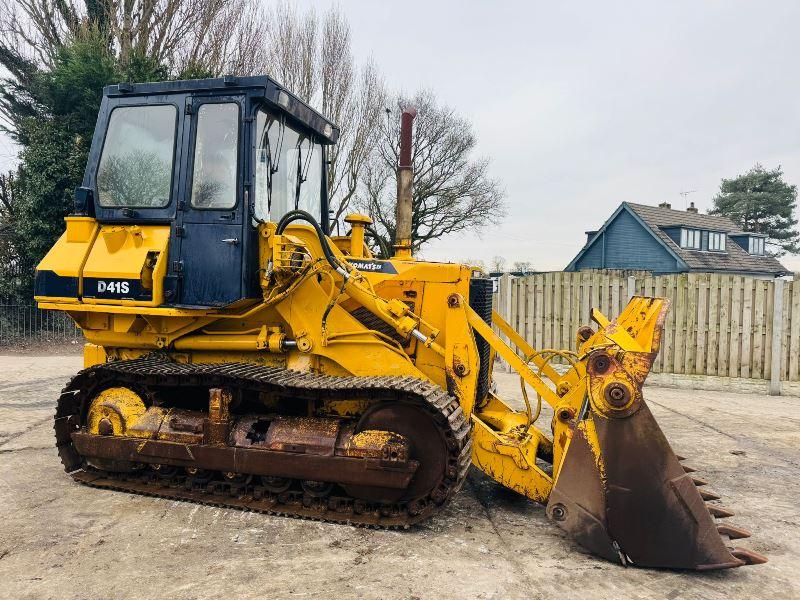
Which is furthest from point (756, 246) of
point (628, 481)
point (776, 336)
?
point (628, 481)

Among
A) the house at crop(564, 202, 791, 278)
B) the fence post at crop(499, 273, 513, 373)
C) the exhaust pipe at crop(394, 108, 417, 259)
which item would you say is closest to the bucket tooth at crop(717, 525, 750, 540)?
the exhaust pipe at crop(394, 108, 417, 259)

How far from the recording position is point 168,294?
4578 mm

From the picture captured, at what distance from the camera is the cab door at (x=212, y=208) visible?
453 centimetres

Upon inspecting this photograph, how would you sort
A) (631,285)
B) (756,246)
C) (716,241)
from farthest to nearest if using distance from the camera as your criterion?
(756,246), (716,241), (631,285)

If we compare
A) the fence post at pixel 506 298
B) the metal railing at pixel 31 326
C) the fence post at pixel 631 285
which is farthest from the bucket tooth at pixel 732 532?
the metal railing at pixel 31 326

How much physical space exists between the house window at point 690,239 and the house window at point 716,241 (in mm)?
837

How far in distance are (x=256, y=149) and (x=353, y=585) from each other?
10.4ft

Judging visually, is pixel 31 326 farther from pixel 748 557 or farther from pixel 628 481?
pixel 748 557

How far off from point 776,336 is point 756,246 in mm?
26446

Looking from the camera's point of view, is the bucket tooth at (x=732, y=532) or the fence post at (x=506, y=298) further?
the fence post at (x=506, y=298)

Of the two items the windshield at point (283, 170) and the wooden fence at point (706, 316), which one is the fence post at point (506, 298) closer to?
the wooden fence at point (706, 316)

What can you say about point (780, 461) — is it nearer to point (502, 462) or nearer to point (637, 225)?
point (502, 462)

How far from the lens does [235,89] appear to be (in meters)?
4.60

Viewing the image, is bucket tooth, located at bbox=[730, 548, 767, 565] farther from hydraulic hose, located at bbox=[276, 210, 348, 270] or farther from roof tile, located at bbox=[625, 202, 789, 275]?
roof tile, located at bbox=[625, 202, 789, 275]
